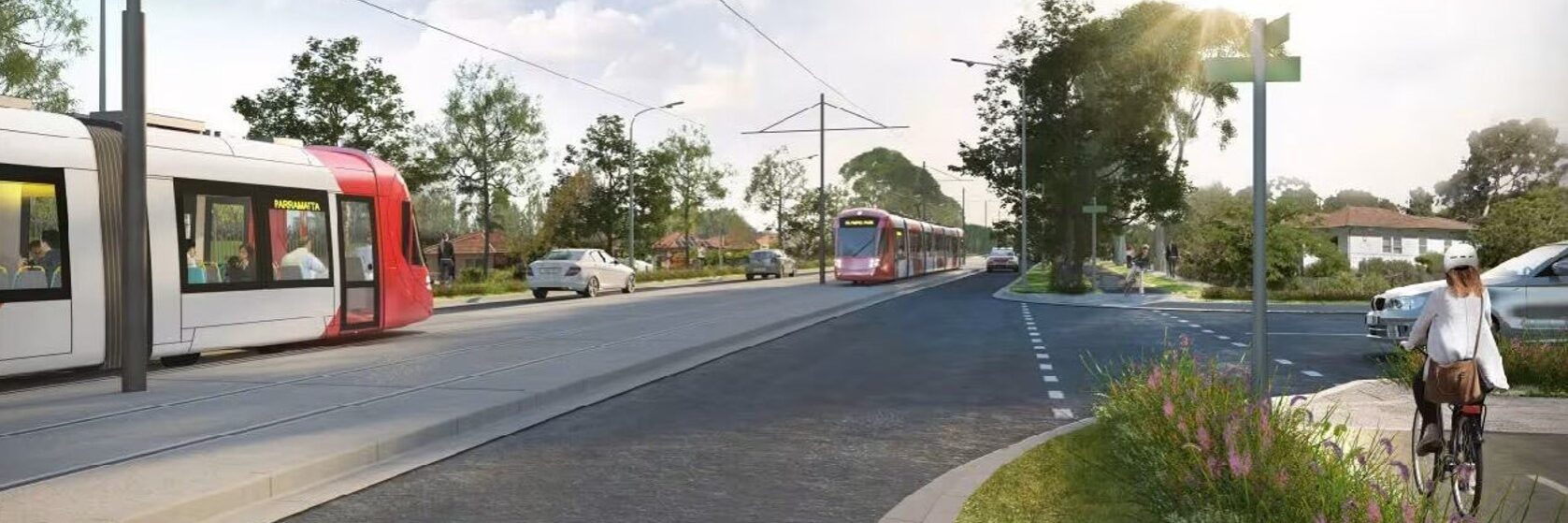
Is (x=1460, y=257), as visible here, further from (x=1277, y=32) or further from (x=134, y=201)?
(x=134, y=201)

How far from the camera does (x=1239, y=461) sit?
4.70m

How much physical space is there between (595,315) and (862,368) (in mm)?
11649

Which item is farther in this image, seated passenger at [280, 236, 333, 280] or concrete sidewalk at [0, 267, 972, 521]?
seated passenger at [280, 236, 333, 280]

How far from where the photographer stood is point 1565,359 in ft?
37.7

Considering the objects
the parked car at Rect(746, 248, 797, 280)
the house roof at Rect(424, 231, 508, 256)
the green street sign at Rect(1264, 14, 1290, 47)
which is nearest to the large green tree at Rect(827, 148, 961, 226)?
the house roof at Rect(424, 231, 508, 256)

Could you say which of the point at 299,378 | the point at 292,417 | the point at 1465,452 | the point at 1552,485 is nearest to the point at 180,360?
the point at 299,378

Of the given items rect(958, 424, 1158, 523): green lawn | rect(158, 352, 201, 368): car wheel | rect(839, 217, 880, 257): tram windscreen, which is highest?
rect(839, 217, 880, 257): tram windscreen

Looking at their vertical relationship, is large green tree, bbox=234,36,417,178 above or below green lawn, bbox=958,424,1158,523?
above

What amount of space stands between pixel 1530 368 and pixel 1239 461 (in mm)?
8880

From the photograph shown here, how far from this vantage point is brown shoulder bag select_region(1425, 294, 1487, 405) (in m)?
6.19

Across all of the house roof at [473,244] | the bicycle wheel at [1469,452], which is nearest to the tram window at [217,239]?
the bicycle wheel at [1469,452]

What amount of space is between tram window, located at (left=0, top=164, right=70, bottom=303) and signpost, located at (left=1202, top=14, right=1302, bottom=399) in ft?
37.5

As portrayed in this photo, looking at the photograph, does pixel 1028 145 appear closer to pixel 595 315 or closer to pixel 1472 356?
pixel 595 315

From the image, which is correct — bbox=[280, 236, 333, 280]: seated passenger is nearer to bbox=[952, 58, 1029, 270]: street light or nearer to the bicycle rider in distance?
the bicycle rider in distance
